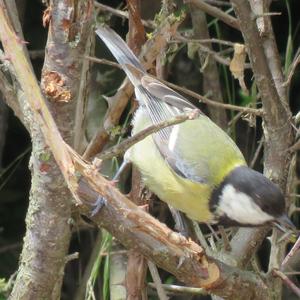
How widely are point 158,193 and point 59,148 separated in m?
0.89

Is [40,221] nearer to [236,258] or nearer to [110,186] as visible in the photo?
[110,186]

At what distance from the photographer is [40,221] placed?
1.51 metres

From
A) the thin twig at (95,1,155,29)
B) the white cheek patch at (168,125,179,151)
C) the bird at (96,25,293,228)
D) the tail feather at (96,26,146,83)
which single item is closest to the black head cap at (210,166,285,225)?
the bird at (96,25,293,228)

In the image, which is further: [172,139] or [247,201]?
[172,139]

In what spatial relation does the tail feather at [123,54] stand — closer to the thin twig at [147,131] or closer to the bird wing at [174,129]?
the bird wing at [174,129]

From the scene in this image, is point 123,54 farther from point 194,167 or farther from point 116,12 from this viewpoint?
point 194,167

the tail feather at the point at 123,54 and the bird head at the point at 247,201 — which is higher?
the tail feather at the point at 123,54

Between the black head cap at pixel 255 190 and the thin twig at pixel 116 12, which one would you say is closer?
the black head cap at pixel 255 190

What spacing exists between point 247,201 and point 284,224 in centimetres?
12

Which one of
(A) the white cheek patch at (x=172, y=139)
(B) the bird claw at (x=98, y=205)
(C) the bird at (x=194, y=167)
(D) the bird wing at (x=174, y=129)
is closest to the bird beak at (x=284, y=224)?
(C) the bird at (x=194, y=167)

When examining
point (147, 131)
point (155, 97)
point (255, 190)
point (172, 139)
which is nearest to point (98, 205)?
point (147, 131)

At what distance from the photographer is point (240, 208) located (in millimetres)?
1934

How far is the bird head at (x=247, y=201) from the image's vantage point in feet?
5.93

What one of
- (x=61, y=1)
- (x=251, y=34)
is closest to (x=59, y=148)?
(x=61, y=1)
